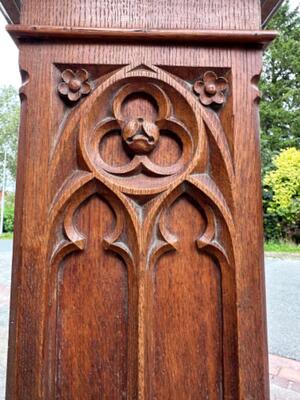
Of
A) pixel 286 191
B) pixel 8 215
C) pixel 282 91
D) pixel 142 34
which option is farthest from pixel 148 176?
pixel 8 215

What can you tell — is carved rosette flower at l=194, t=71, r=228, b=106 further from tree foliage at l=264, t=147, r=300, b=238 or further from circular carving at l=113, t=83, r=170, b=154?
tree foliage at l=264, t=147, r=300, b=238

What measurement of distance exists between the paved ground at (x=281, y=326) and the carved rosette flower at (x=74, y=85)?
1.33 m

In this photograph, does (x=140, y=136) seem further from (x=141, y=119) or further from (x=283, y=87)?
(x=283, y=87)

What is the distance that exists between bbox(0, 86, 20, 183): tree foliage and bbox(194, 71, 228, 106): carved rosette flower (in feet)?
36.6

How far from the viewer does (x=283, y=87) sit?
31.7 feet

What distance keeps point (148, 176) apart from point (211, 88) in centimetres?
12

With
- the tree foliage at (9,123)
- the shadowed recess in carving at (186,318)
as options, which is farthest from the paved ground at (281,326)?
the tree foliage at (9,123)

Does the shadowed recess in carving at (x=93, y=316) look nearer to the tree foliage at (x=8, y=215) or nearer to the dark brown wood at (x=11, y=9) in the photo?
the dark brown wood at (x=11, y=9)

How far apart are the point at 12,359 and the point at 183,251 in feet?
0.70

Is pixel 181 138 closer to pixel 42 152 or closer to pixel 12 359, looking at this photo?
pixel 42 152

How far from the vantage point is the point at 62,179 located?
0.36 m

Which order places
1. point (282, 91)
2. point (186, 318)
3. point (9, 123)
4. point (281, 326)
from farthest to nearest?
point (9, 123) < point (282, 91) < point (281, 326) < point (186, 318)

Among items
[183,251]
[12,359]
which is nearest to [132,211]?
[183,251]

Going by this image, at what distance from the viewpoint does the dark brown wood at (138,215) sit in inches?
13.3
